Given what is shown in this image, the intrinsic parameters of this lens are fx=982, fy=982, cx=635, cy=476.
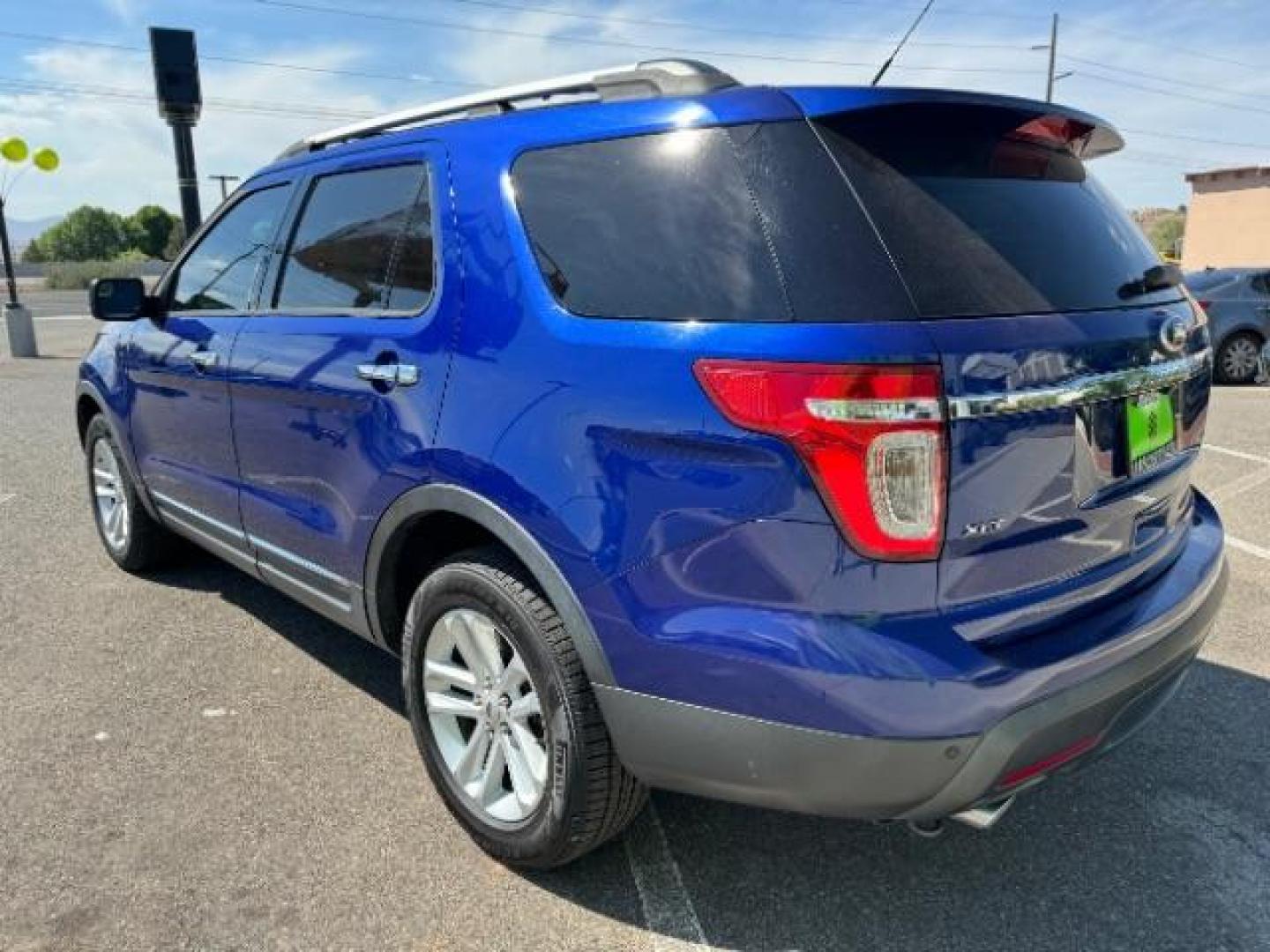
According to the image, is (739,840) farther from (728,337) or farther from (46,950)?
(46,950)

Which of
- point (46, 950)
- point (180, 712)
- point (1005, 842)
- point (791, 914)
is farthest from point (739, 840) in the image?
point (180, 712)

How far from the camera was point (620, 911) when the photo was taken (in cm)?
237

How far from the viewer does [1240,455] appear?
24.8ft

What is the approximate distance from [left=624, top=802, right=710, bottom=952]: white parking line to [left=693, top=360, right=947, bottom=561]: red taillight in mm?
1080

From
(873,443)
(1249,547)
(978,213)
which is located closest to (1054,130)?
(978,213)

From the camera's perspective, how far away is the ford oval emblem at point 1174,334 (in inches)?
88.7

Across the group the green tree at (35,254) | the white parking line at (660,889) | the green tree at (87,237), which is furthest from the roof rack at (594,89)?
the green tree at (35,254)

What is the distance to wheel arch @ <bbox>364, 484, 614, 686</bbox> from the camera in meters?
2.16

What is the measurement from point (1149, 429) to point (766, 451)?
1.01 m

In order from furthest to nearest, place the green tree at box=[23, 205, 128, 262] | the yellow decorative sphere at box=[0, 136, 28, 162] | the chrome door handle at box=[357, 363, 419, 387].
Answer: the green tree at box=[23, 205, 128, 262] → the yellow decorative sphere at box=[0, 136, 28, 162] → the chrome door handle at box=[357, 363, 419, 387]

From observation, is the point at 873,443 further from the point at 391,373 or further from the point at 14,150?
the point at 14,150

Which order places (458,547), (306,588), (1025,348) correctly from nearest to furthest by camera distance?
(1025,348) < (458,547) < (306,588)

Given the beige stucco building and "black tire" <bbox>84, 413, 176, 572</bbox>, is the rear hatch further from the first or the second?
the beige stucco building

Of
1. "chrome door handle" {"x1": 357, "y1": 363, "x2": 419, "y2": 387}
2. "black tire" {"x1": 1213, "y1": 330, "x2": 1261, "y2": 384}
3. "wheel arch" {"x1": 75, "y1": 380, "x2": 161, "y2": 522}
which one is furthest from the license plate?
"black tire" {"x1": 1213, "y1": 330, "x2": 1261, "y2": 384}
